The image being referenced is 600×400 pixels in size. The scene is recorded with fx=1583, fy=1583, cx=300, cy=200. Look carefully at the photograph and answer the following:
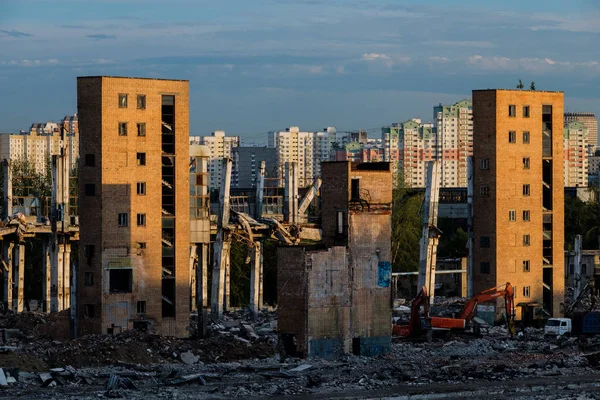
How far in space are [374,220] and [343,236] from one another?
1.41 meters

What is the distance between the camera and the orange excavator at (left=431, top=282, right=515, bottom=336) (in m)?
69.1

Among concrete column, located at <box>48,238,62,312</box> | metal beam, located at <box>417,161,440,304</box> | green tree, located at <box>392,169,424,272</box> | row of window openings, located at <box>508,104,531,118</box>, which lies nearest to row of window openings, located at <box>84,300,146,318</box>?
concrete column, located at <box>48,238,62,312</box>

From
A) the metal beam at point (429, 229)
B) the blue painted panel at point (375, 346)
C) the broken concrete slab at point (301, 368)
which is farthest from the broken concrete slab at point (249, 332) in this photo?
the broken concrete slab at point (301, 368)

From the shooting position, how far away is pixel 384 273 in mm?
59969

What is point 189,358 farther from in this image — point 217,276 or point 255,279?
point 255,279

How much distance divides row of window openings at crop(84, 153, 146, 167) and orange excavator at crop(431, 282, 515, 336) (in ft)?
47.1

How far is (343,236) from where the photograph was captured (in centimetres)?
5912

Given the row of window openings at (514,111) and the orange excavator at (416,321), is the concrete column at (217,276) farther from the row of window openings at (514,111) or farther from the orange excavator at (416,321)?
the row of window openings at (514,111)

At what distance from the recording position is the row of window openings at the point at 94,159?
223 feet

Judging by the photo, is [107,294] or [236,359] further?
[107,294]

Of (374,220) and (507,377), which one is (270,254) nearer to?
(374,220)

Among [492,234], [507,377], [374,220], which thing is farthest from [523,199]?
[507,377]

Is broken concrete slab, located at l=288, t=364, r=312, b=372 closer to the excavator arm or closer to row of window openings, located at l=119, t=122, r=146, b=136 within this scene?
the excavator arm

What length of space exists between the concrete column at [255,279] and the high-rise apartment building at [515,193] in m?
11.1
